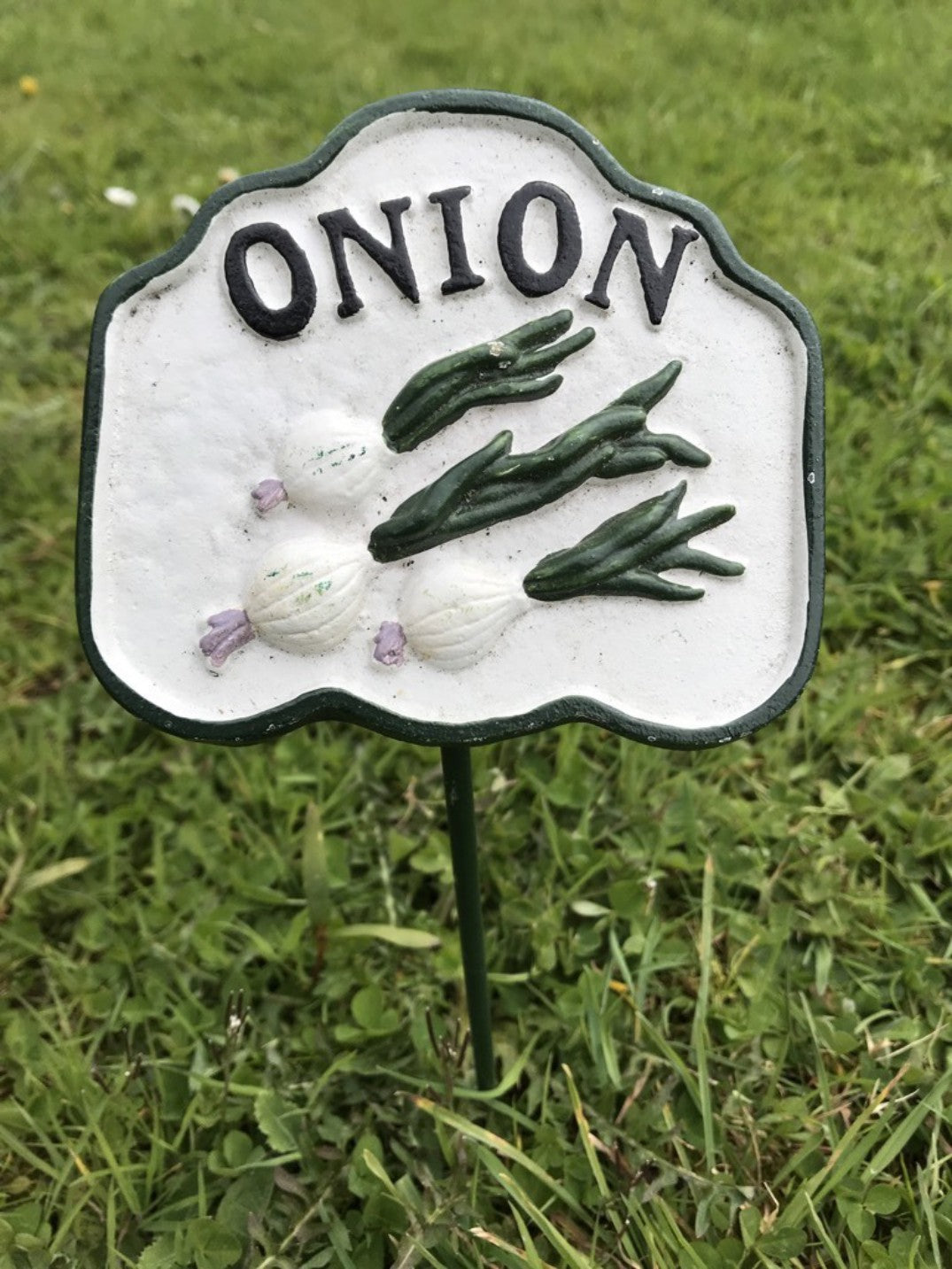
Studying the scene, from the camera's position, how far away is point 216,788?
5.32ft

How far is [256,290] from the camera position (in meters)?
0.83

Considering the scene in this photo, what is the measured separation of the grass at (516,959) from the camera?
112 cm

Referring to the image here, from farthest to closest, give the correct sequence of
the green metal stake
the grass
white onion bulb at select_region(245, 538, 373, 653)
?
1. the grass
2. the green metal stake
3. white onion bulb at select_region(245, 538, 373, 653)

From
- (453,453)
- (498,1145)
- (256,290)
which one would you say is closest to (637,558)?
(453,453)

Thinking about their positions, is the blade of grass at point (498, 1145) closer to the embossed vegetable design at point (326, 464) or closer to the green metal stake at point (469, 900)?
the green metal stake at point (469, 900)

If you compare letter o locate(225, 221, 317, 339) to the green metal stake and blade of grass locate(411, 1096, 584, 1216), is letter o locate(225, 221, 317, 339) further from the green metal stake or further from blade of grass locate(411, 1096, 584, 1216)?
blade of grass locate(411, 1096, 584, 1216)

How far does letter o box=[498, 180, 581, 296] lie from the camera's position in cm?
83

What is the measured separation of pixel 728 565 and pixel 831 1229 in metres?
0.78

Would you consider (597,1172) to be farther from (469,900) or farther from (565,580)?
(565,580)

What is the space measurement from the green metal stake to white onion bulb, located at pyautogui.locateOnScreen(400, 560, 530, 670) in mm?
147

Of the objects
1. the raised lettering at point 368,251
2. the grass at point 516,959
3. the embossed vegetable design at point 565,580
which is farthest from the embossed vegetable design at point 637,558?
the grass at point 516,959

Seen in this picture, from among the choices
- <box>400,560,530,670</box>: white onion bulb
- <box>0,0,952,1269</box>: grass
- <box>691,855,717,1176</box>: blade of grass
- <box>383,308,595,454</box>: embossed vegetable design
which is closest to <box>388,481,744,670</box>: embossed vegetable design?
<box>400,560,530,670</box>: white onion bulb

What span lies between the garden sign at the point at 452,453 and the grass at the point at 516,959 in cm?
47

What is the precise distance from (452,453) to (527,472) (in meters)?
0.07
